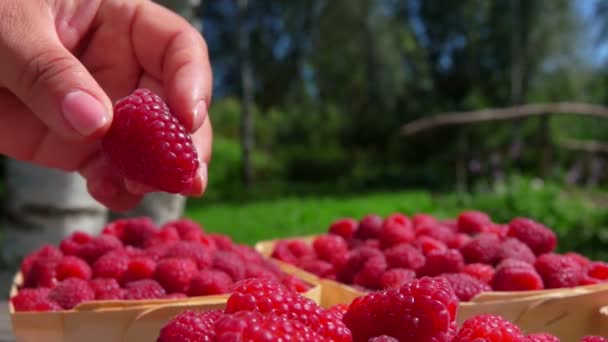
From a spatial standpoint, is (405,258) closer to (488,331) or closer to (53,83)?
(488,331)

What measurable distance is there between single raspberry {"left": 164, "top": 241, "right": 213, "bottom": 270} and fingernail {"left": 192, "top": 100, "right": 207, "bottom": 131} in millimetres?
339

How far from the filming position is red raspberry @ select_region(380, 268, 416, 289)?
4.55 feet

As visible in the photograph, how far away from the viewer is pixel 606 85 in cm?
1406

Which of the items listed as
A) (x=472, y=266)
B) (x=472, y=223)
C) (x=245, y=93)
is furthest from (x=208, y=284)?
(x=245, y=93)

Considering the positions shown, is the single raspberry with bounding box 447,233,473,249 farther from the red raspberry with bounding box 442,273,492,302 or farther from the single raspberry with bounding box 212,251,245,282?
the single raspberry with bounding box 212,251,245,282

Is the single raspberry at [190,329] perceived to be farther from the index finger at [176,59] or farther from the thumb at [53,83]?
the index finger at [176,59]

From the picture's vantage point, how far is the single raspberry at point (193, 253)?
148cm

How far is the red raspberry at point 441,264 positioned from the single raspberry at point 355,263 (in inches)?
5.0

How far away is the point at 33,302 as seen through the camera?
1311mm

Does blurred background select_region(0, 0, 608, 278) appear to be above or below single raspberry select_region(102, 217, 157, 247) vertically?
below

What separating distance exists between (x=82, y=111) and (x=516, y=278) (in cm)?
85

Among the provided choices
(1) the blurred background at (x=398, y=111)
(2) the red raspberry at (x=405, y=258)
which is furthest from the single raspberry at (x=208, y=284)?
(1) the blurred background at (x=398, y=111)

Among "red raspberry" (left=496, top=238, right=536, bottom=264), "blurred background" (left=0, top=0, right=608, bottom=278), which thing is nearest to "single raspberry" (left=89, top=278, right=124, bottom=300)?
"red raspberry" (left=496, top=238, right=536, bottom=264)

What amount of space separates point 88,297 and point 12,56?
1.48 ft
